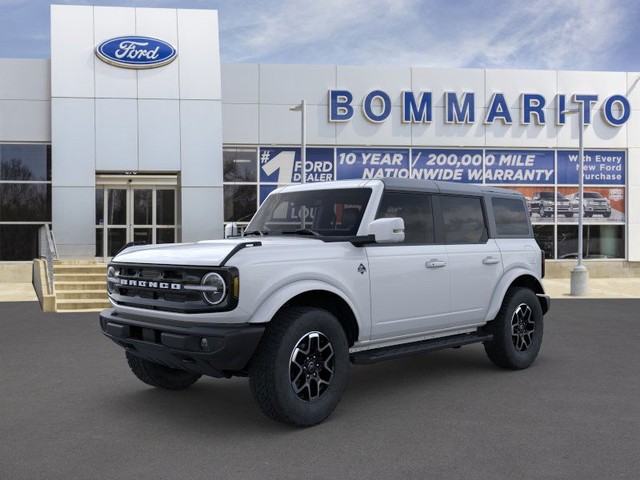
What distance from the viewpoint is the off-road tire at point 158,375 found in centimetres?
623

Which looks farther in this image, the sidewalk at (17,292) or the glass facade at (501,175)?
the glass facade at (501,175)

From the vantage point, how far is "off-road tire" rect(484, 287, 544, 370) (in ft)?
23.3

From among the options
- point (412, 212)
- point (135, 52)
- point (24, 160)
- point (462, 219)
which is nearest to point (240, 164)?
point (135, 52)

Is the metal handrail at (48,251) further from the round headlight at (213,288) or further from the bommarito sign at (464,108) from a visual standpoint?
the round headlight at (213,288)

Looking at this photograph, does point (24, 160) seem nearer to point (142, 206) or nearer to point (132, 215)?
point (132, 215)

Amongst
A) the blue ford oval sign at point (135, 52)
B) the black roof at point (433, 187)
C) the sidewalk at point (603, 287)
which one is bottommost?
the sidewalk at point (603, 287)

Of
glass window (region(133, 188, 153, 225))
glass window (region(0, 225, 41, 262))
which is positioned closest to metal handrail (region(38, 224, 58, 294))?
glass window (region(0, 225, 41, 262))

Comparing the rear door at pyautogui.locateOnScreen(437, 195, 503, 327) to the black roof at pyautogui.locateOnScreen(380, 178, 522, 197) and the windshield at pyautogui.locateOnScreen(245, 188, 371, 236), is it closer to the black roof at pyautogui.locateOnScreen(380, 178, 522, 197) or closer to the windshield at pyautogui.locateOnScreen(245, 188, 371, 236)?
the black roof at pyautogui.locateOnScreen(380, 178, 522, 197)

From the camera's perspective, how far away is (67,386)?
22.0 ft

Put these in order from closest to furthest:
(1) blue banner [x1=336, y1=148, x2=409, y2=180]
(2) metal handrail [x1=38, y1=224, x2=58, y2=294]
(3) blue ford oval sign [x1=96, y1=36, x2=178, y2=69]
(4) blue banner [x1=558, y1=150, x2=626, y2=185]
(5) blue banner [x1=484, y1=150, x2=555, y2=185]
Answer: (2) metal handrail [x1=38, y1=224, x2=58, y2=294] < (3) blue ford oval sign [x1=96, y1=36, x2=178, y2=69] < (1) blue banner [x1=336, y1=148, x2=409, y2=180] < (5) blue banner [x1=484, y1=150, x2=555, y2=185] < (4) blue banner [x1=558, y1=150, x2=626, y2=185]

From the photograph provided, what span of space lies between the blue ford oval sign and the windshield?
1377 cm

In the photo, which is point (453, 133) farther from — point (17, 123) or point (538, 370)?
point (538, 370)

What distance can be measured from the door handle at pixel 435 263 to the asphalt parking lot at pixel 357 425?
4.02 ft

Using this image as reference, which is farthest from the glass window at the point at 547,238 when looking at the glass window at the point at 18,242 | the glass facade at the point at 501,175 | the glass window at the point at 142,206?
the glass window at the point at 18,242
